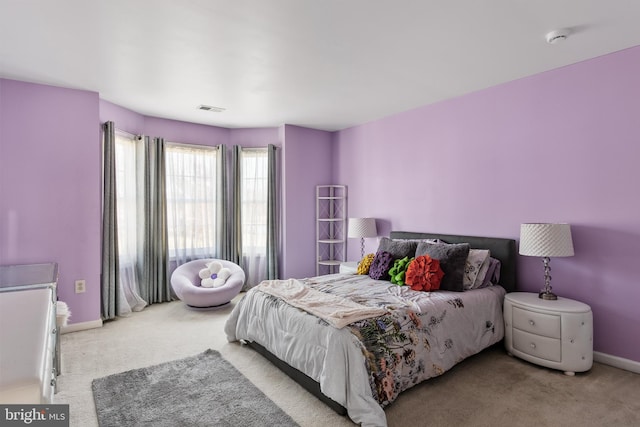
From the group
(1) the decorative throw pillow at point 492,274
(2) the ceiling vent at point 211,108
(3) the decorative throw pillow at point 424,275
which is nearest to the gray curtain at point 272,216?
(2) the ceiling vent at point 211,108

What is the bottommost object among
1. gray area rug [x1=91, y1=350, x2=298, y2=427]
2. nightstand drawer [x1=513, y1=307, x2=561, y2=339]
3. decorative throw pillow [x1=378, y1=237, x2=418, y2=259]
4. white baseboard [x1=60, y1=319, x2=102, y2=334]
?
gray area rug [x1=91, y1=350, x2=298, y2=427]

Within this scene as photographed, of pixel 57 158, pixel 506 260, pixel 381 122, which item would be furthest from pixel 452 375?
pixel 57 158

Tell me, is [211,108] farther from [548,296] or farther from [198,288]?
[548,296]

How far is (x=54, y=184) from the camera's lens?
342 centimetres

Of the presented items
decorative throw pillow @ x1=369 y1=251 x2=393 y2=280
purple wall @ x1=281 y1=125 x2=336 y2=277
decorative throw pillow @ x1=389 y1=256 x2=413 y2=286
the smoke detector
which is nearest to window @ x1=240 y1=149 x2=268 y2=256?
purple wall @ x1=281 y1=125 x2=336 y2=277

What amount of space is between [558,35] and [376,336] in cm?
244

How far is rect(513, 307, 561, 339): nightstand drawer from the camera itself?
2.63 metres

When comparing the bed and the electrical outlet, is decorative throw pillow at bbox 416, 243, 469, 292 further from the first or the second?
the electrical outlet

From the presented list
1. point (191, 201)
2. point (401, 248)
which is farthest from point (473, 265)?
point (191, 201)

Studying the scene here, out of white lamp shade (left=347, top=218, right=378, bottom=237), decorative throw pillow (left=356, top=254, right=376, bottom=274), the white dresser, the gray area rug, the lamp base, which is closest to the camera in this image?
the white dresser

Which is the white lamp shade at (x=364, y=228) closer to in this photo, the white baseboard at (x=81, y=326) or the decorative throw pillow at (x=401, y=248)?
the decorative throw pillow at (x=401, y=248)

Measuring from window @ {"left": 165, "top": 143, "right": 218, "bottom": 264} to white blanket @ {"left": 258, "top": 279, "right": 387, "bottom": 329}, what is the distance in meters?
2.19

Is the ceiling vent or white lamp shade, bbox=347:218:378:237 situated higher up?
the ceiling vent

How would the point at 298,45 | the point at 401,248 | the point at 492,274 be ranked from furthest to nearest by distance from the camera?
the point at 401,248, the point at 492,274, the point at 298,45
